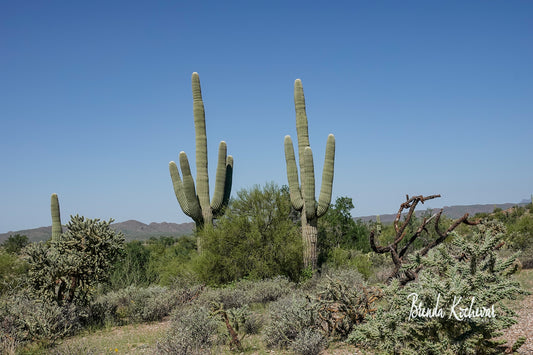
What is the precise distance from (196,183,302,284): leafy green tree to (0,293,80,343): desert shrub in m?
5.59

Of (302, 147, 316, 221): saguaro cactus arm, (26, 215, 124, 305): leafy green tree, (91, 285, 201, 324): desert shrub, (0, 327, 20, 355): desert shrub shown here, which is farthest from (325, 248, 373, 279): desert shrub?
(0, 327, 20, 355): desert shrub

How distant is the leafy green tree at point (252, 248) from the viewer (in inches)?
538

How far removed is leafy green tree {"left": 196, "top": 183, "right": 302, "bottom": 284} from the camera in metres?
13.7

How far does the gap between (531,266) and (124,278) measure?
50.4 ft

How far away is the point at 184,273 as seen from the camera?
1466 centimetres

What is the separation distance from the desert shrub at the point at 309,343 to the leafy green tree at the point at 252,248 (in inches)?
268

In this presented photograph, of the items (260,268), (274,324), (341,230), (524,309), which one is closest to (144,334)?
(274,324)

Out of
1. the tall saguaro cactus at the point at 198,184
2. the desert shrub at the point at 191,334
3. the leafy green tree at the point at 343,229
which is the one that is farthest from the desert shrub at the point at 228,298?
the leafy green tree at the point at 343,229

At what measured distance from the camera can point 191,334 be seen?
6957mm

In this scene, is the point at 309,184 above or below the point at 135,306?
above

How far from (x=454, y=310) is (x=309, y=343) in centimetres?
295

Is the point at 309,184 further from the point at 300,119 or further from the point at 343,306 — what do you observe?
the point at 343,306

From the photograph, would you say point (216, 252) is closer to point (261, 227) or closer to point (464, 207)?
point (261, 227)

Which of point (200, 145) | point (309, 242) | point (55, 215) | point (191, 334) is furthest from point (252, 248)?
point (55, 215)
